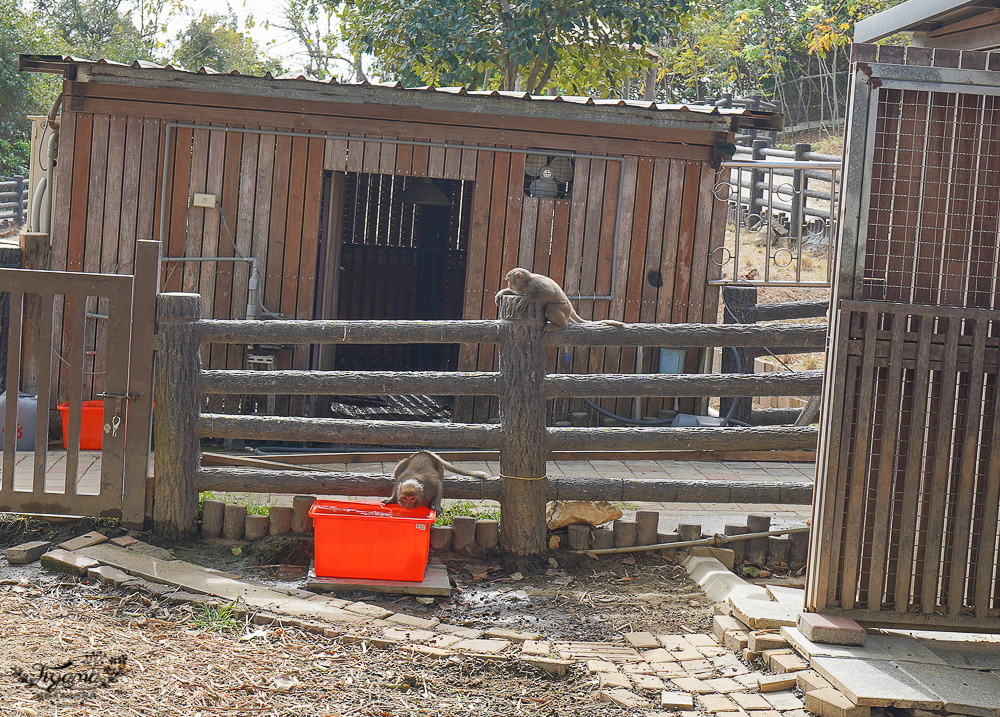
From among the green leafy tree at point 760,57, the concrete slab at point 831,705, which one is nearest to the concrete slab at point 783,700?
the concrete slab at point 831,705

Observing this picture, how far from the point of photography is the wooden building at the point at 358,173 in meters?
8.67

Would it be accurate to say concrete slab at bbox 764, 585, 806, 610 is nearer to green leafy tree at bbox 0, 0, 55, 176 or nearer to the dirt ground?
the dirt ground

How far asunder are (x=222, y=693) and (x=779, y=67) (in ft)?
85.9

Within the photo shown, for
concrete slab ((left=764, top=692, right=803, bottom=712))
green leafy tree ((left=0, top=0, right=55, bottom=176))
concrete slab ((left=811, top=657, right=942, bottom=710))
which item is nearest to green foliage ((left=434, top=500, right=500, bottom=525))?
concrete slab ((left=764, top=692, right=803, bottom=712))

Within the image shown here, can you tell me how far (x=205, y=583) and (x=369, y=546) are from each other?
0.88 meters

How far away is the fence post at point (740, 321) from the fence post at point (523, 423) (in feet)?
12.6

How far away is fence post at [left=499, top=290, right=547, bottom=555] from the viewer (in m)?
5.89

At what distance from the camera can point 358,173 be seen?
30.3ft

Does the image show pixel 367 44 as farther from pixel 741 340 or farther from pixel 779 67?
pixel 779 67

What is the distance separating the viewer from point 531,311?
588cm

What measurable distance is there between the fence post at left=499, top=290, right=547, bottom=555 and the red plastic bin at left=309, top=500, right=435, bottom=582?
0.71m

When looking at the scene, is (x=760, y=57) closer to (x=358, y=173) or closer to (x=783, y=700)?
(x=358, y=173)

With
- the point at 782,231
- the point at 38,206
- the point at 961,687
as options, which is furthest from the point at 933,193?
the point at 782,231

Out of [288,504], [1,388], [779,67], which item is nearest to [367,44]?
[1,388]
